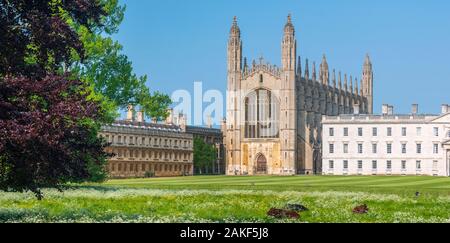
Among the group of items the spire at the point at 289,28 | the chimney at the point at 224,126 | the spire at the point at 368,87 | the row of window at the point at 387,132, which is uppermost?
the spire at the point at 289,28

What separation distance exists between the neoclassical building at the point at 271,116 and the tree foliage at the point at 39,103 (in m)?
97.2

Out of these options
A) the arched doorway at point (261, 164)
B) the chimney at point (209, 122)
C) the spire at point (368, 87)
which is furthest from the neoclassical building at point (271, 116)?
the spire at point (368, 87)

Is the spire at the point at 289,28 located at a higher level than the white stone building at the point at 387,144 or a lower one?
higher

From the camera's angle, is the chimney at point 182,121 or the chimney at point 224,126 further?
the chimney at point 224,126

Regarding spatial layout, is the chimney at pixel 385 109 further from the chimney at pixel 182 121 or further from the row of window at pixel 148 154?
the chimney at pixel 182 121

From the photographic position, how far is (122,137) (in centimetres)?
11250

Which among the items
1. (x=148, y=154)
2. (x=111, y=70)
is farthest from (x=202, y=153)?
(x=111, y=70)

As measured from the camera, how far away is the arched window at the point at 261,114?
4968 inches

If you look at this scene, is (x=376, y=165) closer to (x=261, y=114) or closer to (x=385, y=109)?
(x=385, y=109)

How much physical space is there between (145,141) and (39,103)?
318ft

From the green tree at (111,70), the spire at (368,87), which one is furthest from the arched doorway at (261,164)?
the green tree at (111,70)

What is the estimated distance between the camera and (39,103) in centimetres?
2203

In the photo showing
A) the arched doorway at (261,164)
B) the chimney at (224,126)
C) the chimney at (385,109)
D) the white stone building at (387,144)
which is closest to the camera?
the white stone building at (387,144)

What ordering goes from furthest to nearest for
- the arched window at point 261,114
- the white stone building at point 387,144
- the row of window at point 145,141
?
the arched window at point 261,114 < the white stone building at point 387,144 < the row of window at point 145,141
